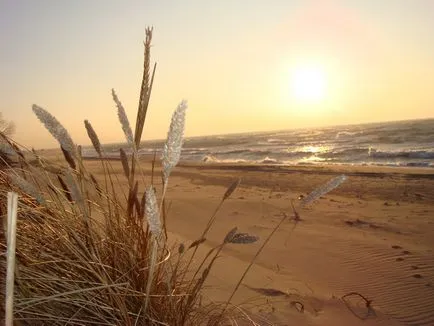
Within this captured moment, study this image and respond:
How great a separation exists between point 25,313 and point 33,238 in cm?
27

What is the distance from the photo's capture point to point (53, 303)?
1.30 meters

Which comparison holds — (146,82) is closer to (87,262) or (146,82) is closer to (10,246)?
(10,246)

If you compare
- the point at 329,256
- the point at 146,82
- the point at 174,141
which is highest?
the point at 146,82

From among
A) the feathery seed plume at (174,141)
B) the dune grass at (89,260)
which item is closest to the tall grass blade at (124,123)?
the dune grass at (89,260)

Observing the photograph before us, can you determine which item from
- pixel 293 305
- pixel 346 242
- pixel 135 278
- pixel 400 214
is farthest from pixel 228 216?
pixel 135 278

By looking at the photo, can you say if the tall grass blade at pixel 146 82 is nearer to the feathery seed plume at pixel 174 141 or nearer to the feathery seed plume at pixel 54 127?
the feathery seed plume at pixel 174 141

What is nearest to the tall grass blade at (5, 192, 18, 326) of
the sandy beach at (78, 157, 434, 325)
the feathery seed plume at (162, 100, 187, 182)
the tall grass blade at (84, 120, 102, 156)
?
the feathery seed plume at (162, 100, 187, 182)

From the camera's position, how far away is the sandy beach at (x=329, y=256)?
3238 millimetres

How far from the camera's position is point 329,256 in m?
4.78

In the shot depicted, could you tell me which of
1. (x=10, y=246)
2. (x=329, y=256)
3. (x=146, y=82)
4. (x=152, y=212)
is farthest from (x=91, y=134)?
(x=329, y=256)

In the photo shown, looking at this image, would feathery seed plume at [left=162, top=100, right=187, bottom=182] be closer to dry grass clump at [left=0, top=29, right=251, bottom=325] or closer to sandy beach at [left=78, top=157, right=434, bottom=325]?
dry grass clump at [left=0, top=29, right=251, bottom=325]

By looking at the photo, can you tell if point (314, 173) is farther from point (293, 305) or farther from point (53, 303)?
point (53, 303)

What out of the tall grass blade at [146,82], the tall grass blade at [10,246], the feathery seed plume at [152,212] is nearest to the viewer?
the tall grass blade at [10,246]

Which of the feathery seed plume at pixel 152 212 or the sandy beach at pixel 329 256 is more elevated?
the feathery seed plume at pixel 152 212
